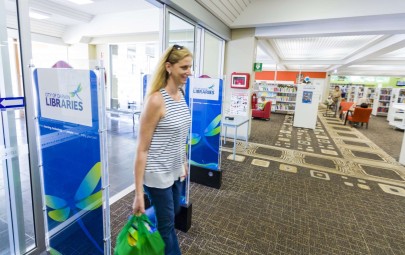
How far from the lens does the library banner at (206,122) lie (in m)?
3.30

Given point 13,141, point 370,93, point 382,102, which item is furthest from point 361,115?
point 13,141

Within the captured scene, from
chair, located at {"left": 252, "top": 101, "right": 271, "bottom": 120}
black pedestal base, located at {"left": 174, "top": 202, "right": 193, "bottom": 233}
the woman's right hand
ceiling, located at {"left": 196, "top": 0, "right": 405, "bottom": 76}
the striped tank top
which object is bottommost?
black pedestal base, located at {"left": 174, "top": 202, "right": 193, "bottom": 233}

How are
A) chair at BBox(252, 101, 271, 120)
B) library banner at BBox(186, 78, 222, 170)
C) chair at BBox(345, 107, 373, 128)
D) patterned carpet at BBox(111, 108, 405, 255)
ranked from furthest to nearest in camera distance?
chair at BBox(252, 101, 271, 120) → chair at BBox(345, 107, 373, 128) → library banner at BBox(186, 78, 222, 170) → patterned carpet at BBox(111, 108, 405, 255)

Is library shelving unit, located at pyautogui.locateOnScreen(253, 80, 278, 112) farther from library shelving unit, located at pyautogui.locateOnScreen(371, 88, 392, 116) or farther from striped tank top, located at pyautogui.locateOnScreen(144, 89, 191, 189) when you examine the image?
striped tank top, located at pyautogui.locateOnScreen(144, 89, 191, 189)

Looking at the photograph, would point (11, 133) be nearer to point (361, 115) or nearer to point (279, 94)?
point (361, 115)

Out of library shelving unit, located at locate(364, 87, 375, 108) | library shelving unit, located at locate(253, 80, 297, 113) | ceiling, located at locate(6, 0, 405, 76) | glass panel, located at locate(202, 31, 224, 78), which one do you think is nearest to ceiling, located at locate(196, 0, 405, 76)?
ceiling, located at locate(6, 0, 405, 76)

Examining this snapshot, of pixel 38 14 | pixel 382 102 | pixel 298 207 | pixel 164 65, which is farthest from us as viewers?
pixel 382 102

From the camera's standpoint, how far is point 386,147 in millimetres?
6352

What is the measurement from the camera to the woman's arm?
48.6 inches

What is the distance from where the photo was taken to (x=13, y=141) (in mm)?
1706

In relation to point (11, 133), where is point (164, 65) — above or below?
above

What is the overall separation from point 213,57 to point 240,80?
0.92 metres

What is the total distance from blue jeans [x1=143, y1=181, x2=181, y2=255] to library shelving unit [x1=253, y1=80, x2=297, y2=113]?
10719mm

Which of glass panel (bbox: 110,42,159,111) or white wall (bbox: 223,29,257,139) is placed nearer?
white wall (bbox: 223,29,257,139)
